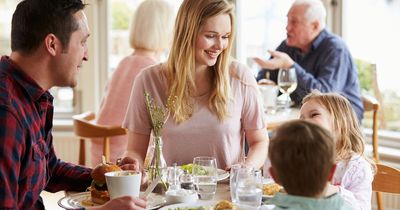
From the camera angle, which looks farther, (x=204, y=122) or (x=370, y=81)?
(x=370, y=81)

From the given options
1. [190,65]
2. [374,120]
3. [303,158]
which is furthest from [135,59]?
[303,158]

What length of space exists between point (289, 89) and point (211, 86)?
1467 millimetres

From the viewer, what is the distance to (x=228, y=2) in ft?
8.85

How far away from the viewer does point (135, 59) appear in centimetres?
380

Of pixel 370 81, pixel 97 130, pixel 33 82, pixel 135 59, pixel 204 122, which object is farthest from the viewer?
pixel 370 81

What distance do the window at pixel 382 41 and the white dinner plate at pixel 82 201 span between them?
9.50 ft

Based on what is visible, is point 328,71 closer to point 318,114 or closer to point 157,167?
point 318,114

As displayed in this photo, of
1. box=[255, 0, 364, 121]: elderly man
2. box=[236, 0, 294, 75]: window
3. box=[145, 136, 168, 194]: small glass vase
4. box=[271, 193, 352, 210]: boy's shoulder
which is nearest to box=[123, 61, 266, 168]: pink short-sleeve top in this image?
box=[145, 136, 168, 194]: small glass vase

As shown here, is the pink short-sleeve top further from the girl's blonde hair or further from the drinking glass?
the drinking glass

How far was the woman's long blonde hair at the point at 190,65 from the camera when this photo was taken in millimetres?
2631

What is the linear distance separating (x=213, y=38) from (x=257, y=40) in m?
2.65

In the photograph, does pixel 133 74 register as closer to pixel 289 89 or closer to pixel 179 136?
pixel 289 89

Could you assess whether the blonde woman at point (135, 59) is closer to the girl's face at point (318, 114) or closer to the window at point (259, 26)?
the window at point (259, 26)

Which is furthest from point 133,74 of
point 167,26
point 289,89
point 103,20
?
point 103,20
